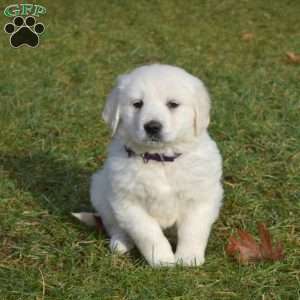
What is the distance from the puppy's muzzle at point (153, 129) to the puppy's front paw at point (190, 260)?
0.61 metres

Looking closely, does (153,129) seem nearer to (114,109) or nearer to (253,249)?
(114,109)

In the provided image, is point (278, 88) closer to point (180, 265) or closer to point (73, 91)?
point (73, 91)

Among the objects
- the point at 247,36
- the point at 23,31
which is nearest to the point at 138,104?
the point at 23,31

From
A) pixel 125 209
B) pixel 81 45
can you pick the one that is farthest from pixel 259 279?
A: pixel 81 45

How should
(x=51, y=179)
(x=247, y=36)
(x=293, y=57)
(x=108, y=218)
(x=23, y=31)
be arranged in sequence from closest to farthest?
1. (x=108, y=218)
2. (x=51, y=179)
3. (x=23, y=31)
4. (x=293, y=57)
5. (x=247, y=36)

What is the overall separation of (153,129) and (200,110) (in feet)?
0.99

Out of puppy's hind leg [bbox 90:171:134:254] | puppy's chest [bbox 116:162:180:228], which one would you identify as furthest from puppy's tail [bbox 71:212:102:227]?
puppy's chest [bbox 116:162:180:228]

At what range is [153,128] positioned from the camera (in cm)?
308

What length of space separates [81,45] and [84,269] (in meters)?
5.13

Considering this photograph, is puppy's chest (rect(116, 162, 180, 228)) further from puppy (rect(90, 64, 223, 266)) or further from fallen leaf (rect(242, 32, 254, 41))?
fallen leaf (rect(242, 32, 254, 41))

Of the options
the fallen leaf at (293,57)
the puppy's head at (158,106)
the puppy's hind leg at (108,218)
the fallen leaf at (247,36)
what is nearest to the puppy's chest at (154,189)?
the puppy's head at (158,106)

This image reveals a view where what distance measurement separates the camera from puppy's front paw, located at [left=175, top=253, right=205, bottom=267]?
316 cm

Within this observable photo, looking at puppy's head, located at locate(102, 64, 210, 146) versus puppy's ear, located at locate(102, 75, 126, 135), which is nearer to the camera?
puppy's head, located at locate(102, 64, 210, 146)

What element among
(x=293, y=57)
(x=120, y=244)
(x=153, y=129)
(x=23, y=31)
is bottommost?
(x=120, y=244)
